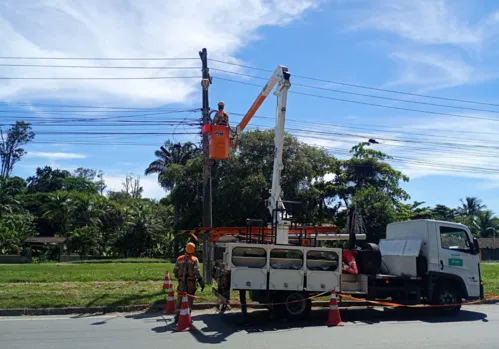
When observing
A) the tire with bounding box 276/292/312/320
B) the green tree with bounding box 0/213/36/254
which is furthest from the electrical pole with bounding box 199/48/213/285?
the green tree with bounding box 0/213/36/254

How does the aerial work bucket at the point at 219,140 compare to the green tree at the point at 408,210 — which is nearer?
the aerial work bucket at the point at 219,140

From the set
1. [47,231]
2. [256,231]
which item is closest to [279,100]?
[256,231]

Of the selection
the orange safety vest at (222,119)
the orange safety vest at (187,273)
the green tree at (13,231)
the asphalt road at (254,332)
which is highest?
the orange safety vest at (222,119)

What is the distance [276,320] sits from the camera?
33.5 feet

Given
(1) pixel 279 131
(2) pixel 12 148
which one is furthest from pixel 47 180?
(1) pixel 279 131

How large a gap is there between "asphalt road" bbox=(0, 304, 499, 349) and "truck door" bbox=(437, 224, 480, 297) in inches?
33.5

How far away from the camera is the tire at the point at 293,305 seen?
1009cm

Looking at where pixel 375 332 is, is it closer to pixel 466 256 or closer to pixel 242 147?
pixel 466 256

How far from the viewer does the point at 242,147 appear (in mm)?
31812

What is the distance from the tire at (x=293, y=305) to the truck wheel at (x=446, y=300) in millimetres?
3455

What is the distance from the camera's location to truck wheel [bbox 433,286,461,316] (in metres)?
11.4

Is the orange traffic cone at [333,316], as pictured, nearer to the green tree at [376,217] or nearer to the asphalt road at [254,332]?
the asphalt road at [254,332]

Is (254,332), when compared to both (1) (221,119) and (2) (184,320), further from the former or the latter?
(1) (221,119)

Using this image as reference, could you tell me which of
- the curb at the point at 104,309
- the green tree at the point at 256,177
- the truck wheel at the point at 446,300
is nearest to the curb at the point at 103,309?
the curb at the point at 104,309
